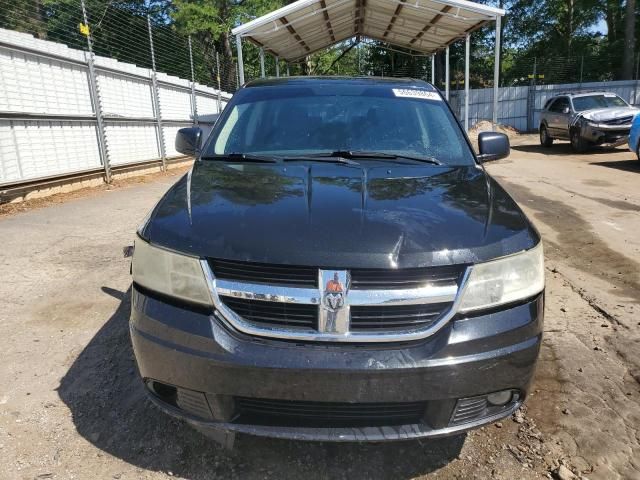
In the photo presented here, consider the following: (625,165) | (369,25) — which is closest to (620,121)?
(625,165)

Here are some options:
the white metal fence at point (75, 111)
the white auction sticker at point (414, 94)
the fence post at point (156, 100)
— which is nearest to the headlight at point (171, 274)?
the white auction sticker at point (414, 94)

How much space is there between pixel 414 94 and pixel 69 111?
7723 millimetres

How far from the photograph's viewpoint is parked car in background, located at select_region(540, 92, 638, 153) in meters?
14.2

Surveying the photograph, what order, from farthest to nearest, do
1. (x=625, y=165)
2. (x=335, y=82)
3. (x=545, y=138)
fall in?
1. (x=545, y=138)
2. (x=625, y=165)
3. (x=335, y=82)

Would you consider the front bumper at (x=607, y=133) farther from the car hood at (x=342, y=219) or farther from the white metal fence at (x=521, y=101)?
the car hood at (x=342, y=219)

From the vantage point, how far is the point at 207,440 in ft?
7.60

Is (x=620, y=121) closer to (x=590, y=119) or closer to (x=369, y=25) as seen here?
(x=590, y=119)

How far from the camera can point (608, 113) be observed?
1439cm

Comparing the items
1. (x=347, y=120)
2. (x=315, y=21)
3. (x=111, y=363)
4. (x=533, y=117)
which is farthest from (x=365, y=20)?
(x=533, y=117)

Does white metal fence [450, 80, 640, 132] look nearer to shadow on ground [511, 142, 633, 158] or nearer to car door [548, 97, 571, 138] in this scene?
shadow on ground [511, 142, 633, 158]

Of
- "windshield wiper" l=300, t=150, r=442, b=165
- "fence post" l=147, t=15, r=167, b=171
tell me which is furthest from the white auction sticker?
"fence post" l=147, t=15, r=167, b=171

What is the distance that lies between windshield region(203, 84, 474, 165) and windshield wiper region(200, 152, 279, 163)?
6 cm

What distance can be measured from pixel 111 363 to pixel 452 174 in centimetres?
230

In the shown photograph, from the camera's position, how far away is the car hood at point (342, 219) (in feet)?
6.03
